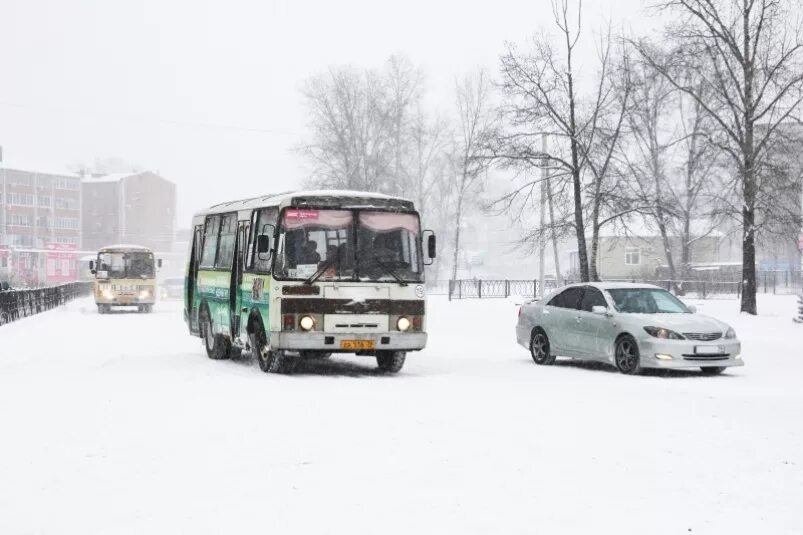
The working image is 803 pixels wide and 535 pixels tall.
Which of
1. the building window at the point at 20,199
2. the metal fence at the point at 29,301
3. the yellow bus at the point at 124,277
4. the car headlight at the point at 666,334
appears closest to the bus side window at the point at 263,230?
the car headlight at the point at 666,334

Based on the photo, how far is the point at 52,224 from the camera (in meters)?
132

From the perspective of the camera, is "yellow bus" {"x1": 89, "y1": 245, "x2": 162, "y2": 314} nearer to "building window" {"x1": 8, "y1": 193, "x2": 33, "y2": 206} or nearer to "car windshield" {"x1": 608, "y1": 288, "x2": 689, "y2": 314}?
"car windshield" {"x1": 608, "y1": 288, "x2": 689, "y2": 314}

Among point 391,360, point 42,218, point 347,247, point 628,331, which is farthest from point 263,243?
point 42,218

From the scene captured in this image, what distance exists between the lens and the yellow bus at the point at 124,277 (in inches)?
1724

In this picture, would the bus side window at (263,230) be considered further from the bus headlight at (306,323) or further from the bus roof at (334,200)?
the bus headlight at (306,323)

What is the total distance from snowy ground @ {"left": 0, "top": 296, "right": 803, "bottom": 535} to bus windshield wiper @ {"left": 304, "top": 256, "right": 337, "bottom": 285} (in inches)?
58.2

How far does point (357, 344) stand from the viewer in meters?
16.2

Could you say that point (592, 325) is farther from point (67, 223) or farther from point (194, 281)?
point (67, 223)

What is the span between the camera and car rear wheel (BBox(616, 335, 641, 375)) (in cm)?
1722

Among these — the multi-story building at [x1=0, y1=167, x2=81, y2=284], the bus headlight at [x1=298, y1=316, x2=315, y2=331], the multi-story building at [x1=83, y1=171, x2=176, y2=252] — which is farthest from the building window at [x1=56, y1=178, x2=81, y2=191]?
the bus headlight at [x1=298, y1=316, x2=315, y2=331]

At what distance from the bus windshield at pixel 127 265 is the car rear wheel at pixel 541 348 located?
1097 inches

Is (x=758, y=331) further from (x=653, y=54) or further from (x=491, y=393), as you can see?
(x=491, y=393)

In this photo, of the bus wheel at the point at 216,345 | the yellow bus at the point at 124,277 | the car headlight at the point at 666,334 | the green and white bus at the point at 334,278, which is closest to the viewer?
the green and white bus at the point at 334,278

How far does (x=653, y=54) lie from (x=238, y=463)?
3700cm
